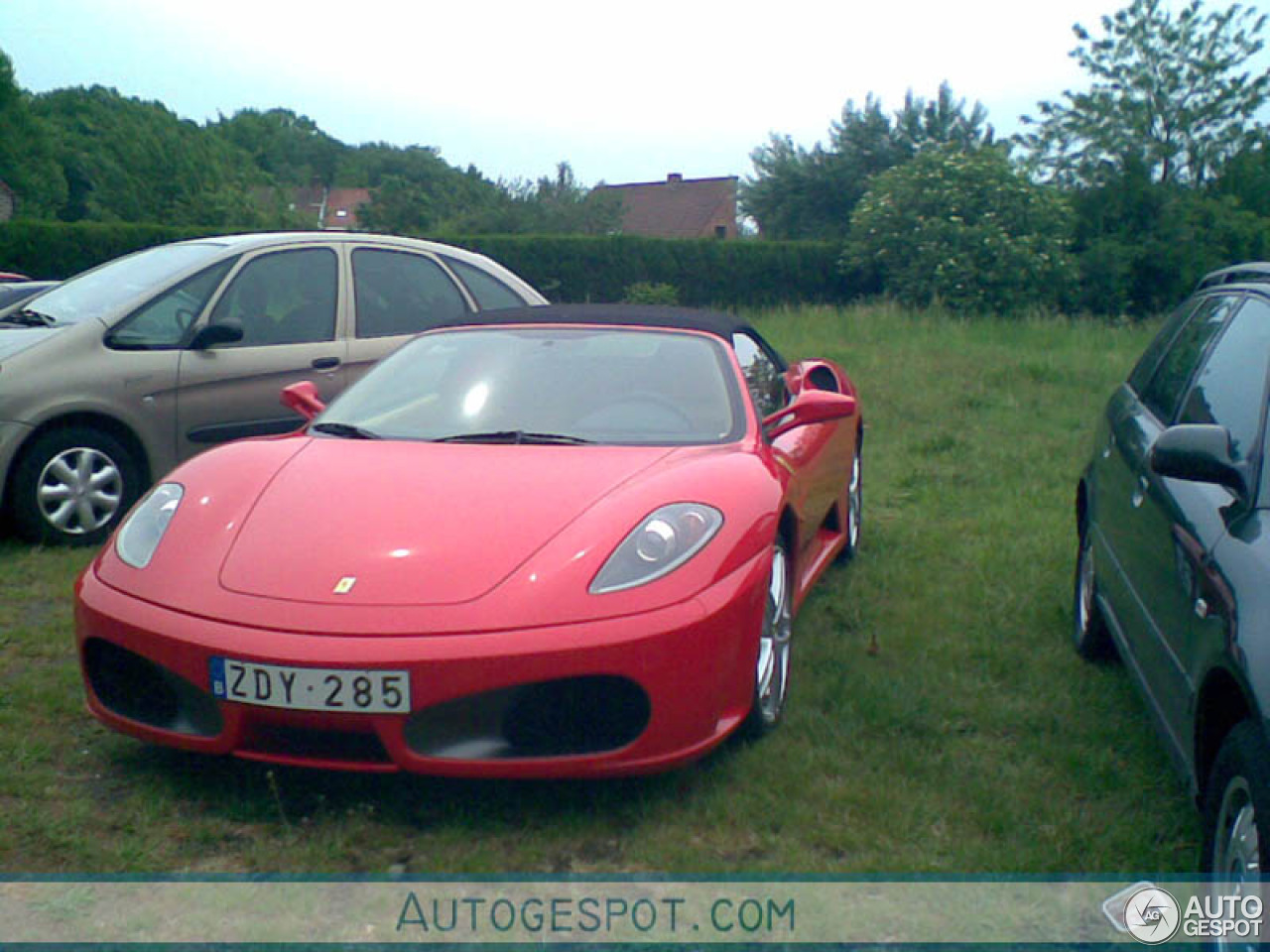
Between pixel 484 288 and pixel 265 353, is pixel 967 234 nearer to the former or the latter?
pixel 484 288

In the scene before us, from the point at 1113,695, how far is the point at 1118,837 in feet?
4.04

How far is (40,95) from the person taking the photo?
242 ft

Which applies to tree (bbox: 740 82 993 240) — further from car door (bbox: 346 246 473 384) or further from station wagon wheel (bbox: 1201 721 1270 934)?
station wagon wheel (bbox: 1201 721 1270 934)

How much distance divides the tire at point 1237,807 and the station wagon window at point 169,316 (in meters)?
5.19

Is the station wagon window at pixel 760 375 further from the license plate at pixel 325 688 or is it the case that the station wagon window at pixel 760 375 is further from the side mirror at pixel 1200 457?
the license plate at pixel 325 688

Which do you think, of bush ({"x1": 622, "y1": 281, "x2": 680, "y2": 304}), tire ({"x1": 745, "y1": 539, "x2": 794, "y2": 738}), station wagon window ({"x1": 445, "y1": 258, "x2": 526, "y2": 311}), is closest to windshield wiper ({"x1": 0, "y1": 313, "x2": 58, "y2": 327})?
station wagon window ({"x1": 445, "y1": 258, "x2": 526, "y2": 311})

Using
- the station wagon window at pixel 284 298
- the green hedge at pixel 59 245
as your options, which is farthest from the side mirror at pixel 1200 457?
the green hedge at pixel 59 245

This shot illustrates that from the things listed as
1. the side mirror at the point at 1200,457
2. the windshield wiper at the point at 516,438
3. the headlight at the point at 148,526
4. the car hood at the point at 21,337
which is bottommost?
the headlight at the point at 148,526

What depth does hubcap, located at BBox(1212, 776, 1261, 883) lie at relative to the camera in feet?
7.42

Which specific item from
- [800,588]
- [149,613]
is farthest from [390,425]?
[800,588]

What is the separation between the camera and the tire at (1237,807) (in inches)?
86.0

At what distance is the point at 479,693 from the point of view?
3016 mm

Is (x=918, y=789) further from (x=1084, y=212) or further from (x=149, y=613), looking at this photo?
(x=1084, y=212)

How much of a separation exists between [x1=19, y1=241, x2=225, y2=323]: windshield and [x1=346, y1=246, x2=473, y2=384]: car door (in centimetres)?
76
